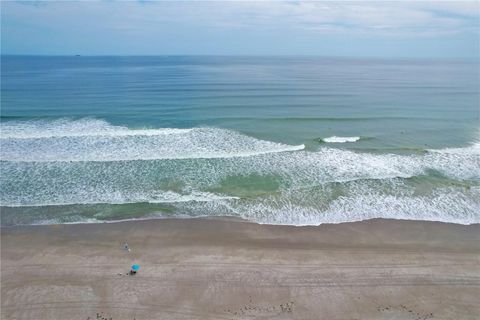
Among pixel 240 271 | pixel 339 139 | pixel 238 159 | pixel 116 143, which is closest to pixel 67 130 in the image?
pixel 116 143

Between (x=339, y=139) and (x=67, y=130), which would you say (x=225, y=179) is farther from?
(x=67, y=130)

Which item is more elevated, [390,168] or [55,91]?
[55,91]

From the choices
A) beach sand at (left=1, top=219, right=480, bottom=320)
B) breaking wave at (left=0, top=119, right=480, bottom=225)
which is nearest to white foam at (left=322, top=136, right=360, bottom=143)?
breaking wave at (left=0, top=119, right=480, bottom=225)

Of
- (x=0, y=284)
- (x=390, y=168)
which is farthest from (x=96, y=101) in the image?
(x=390, y=168)

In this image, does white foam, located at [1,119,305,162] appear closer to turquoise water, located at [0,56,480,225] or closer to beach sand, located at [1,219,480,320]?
turquoise water, located at [0,56,480,225]

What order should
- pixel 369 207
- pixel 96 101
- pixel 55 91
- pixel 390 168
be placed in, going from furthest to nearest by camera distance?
pixel 55 91 → pixel 96 101 → pixel 390 168 → pixel 369 207

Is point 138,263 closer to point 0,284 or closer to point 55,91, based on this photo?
point 0,284

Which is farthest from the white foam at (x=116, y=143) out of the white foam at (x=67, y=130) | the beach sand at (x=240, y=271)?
the beach sand at (x=240, y=271)

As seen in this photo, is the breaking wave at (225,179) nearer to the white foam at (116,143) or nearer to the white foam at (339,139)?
the white foam at (116,143)
